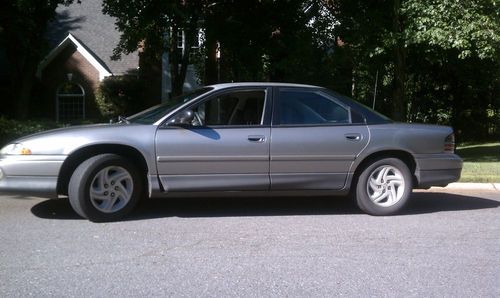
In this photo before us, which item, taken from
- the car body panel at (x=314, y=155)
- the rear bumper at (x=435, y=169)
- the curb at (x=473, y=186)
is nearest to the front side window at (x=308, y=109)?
the car body panel at (x=314, y=155)

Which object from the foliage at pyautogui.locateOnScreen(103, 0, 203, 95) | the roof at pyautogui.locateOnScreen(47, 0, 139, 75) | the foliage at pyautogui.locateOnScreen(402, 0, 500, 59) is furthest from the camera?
the roof at pyautogui.locateOnScreen(47, 0, 139, 75)

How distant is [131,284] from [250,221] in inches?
94.7

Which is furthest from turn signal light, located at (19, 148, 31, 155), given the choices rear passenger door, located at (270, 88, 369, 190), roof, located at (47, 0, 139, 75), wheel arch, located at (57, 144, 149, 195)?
roof, located at (47, 0, 139, 75)

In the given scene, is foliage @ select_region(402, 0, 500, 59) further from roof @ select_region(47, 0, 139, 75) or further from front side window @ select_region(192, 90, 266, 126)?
roof @ select_region(47, 0, 139, 75)

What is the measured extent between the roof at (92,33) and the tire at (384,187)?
18205 millimetres

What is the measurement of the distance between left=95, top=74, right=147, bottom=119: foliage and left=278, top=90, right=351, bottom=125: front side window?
1685cm

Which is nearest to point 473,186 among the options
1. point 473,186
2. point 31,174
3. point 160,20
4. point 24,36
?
point 473,186

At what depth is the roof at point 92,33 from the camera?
78.9ft

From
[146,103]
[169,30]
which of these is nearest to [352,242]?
[169,30]

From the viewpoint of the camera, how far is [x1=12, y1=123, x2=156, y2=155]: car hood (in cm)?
617

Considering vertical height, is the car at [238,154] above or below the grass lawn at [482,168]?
above

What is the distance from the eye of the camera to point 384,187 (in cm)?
703

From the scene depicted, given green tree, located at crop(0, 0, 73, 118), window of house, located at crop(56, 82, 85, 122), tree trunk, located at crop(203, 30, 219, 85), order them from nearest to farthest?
tree trunk, located at crop(203, 30, 219, 85) < green tree, located at crop(0, 0, 73, 118) < window of house, located at crop(56, 82, 85, 122)

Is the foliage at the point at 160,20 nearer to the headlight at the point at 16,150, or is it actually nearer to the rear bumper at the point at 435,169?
the headlight at the point at 16,150
